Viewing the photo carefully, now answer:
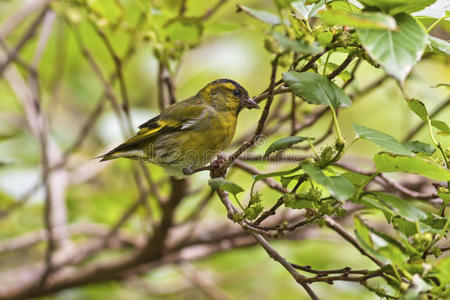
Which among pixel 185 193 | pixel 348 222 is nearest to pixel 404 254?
pixel 185 193

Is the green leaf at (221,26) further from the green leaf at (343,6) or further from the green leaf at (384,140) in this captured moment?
the green leaf at (384,140)

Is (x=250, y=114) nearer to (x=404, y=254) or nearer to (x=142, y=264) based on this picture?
(x=142, y=264)

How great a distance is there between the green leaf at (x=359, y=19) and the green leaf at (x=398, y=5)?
9 cm

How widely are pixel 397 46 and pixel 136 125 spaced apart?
2504 millimetres

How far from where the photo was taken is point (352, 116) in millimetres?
5164

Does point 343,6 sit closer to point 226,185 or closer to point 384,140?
point 384,140

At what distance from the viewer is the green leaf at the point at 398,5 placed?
3.86 feet

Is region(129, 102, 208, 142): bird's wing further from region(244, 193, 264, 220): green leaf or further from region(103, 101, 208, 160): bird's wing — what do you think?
region(244, 193, 264, 220): green leaf

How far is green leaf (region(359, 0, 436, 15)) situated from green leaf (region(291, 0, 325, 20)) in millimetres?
208

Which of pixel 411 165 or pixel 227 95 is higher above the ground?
pixel 411 165

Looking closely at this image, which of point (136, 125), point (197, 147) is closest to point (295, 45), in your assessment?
point (197, 147)

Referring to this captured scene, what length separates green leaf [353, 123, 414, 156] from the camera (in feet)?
4.06

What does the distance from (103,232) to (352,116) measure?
2778mm

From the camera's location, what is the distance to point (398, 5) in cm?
119
